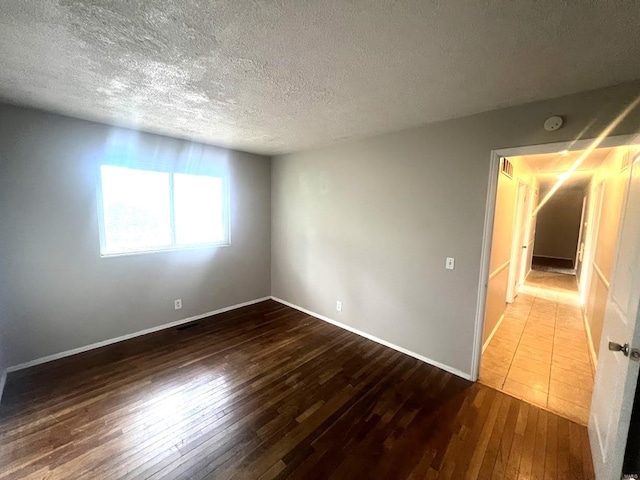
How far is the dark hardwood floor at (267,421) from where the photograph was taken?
5.19ft

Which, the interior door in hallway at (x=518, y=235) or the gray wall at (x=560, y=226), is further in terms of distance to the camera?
the gray wall at (x=560, y=226)

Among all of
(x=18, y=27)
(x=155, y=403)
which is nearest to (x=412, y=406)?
(x=155, y=403)

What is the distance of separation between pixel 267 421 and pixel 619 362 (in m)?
2.15

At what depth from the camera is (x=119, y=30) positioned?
127 cm

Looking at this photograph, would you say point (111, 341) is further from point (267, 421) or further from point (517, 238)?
point (517, 238)

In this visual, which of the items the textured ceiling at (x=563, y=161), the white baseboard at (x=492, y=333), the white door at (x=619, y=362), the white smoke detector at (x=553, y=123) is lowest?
the white baseboard at (x=492, y=333)

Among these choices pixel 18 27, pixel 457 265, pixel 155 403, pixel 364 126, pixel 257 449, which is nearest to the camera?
pixel 18 27

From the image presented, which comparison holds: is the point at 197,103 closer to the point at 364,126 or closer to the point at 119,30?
the point at 119,30

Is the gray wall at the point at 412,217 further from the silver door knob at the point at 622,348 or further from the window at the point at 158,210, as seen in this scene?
the window at the point at 158,210

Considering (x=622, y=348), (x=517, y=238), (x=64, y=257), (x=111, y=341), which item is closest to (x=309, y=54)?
(x=622, y=348)

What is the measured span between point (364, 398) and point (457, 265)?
57.3 inches

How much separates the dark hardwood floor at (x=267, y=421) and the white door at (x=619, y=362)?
311 mm

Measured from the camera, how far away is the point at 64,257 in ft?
8.56

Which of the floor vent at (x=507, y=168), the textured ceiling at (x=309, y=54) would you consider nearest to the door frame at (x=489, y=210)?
the textured ceiling at (x=309, y=54)
